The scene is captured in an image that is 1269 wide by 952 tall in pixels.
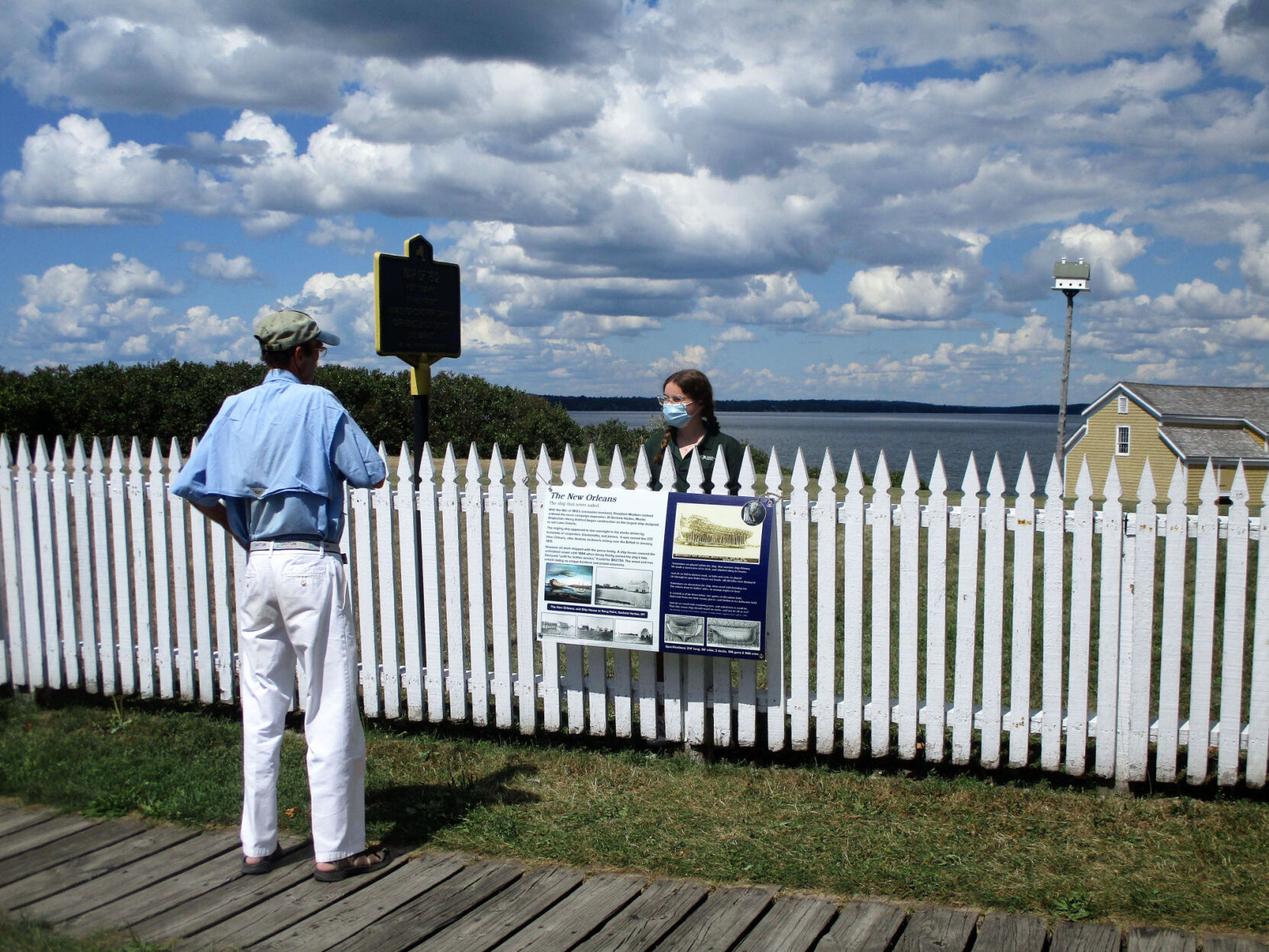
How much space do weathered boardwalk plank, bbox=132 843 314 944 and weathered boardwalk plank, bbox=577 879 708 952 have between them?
1274mm

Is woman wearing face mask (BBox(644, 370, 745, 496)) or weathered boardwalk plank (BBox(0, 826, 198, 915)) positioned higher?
woman wearing face mask (BBox(644, 370, 745, 496))

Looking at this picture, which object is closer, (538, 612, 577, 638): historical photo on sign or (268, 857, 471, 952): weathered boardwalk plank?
(268, 857, 471, 952): weathered boardwalk plank

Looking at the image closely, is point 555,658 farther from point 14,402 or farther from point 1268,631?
point 14,402

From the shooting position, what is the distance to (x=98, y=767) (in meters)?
4.92

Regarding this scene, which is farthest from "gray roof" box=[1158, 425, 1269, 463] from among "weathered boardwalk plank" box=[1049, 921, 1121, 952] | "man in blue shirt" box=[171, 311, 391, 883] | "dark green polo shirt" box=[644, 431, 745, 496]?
"man in blue shirt" box=[171, 311, 391, 883]

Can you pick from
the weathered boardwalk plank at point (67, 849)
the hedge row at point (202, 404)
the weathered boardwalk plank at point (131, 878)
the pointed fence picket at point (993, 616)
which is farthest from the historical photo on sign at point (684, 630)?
the hedge row at point (202, 404)

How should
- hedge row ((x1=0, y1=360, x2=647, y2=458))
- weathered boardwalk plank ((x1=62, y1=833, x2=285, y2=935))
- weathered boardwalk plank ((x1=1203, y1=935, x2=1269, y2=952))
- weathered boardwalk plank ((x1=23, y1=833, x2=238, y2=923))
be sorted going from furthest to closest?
hedge row ((x1=0, y1=360, x2=647, y2=458))
weathered boardwalk plank ((x1=23, y1=833, x2=238, y2=923))
weathered boardwalk plank ((x1=62, y1=833, x2=285, y2=935))
weathered boardwalk plank ((x1=1203, y1=935, x2=1269, y2=952))

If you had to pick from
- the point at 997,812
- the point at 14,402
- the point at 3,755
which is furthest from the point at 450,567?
the point at 14,402

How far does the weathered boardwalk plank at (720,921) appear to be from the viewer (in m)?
3.20

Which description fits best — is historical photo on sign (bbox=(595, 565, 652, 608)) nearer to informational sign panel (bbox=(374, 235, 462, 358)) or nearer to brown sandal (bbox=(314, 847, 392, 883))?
brown sandal (bbox=(314, 847, 392, 883))

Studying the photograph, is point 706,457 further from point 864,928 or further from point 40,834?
point 40,834

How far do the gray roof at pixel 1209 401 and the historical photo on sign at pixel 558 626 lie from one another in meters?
51.7

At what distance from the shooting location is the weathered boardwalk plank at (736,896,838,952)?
318cm

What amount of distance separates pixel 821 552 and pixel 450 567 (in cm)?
204
